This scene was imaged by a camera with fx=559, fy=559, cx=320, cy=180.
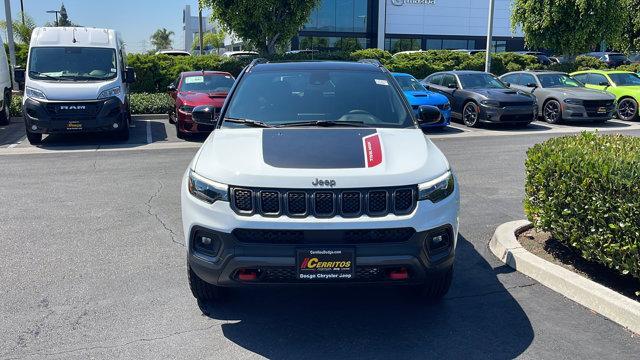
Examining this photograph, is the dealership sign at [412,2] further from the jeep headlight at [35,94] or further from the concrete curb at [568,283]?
the concrete curb at [568,283]

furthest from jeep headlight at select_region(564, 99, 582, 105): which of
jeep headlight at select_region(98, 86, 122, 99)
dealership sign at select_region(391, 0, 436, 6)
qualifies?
dealership sign at select_region(391, 0, 436, 6)

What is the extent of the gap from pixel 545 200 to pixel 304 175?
2.69 meters

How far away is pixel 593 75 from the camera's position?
1744 centimetres

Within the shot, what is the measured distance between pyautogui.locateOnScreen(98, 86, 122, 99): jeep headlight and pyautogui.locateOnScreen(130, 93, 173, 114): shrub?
4.42 m

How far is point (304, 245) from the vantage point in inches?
132

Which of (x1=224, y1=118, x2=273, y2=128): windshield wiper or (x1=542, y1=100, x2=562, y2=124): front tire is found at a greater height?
(x1=224, y1=118, x2=273, y2=128): windshield wiper

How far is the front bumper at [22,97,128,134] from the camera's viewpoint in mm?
11461

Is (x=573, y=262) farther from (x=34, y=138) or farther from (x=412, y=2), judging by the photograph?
(x=412, y=2)

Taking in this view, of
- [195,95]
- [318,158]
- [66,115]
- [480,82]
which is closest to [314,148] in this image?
[318,158]

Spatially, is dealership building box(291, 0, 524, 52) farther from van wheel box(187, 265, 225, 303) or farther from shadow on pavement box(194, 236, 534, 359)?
van wheel box(187, 265, 225, 303)

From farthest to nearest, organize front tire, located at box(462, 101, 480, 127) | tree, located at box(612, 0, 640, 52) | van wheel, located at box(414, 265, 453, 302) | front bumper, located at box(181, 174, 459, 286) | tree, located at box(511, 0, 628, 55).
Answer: tree, located at box(612, 0, 640, 52) < tree, located at box(511, 0, 628, 55) < front tire, located at box(462, 101, 480, 127) < van wheel, located at box(414, 265, 453, 302) < front bumper, located at box(181, 174, 459, 286)

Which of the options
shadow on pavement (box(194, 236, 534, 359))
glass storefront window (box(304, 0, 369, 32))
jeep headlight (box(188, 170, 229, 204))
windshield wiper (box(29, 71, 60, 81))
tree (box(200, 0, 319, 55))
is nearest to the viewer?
jeep headlight (box(188, 170, 229, 204))

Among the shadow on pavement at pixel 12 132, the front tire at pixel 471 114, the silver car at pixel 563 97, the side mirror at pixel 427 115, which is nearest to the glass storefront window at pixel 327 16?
the silver car at pixel 563 97

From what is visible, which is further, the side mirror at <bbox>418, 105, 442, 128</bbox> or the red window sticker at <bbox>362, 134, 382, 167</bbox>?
the side mirror at <bbox>418, 105, 442, 128</bbox>
